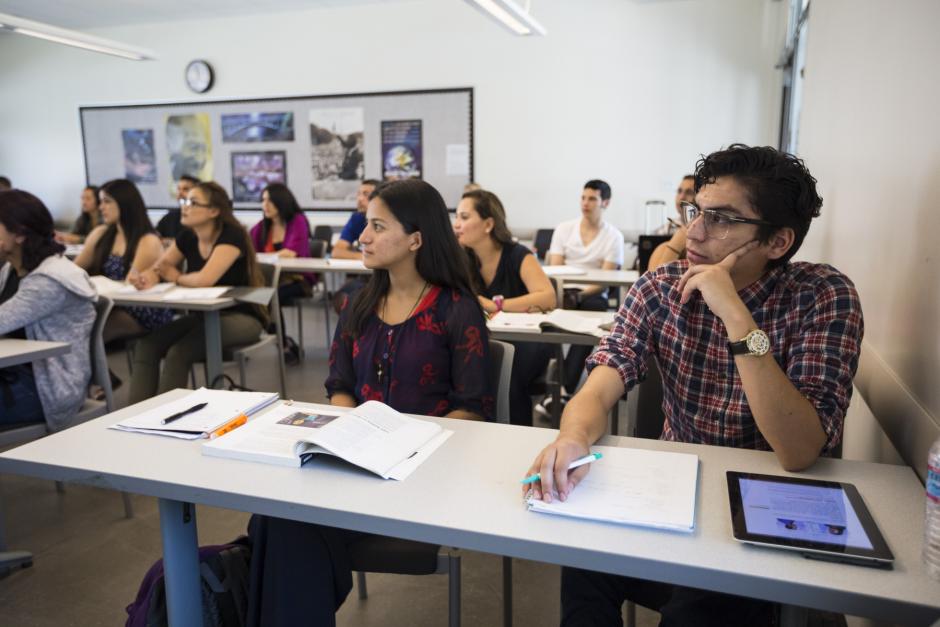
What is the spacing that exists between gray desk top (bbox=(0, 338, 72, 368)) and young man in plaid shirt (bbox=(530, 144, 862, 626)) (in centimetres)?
173

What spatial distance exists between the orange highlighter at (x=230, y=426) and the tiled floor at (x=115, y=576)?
79cm

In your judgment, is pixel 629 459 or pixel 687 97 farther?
pixel 687 97

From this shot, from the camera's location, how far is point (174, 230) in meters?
7.21

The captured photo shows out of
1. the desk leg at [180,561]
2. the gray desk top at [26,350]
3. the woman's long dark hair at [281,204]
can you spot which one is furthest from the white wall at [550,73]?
the desk leg at [180,561]

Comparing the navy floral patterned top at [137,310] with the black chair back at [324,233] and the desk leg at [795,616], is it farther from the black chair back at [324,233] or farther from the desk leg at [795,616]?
the desk leg at [795,616]

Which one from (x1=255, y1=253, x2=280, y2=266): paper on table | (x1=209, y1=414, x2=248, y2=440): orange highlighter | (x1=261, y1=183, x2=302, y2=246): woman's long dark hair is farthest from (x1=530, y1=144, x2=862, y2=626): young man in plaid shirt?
(x1=261, y1=183, x2=302, y2=246): woman's long dark hair

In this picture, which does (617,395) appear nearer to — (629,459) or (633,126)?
(629,459)

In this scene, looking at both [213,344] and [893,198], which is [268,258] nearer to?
[213,344]

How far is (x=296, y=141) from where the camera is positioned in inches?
294

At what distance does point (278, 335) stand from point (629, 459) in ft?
9.36

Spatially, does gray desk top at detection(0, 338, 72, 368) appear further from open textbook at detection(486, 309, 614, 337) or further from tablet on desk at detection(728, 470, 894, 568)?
tablet on desk at detection(728, 470, 894, 568)

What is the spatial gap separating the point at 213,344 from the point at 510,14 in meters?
3.06

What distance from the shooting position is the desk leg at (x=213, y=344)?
10.4ft

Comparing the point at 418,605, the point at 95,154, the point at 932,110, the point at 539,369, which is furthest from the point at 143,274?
the point at 95,154
